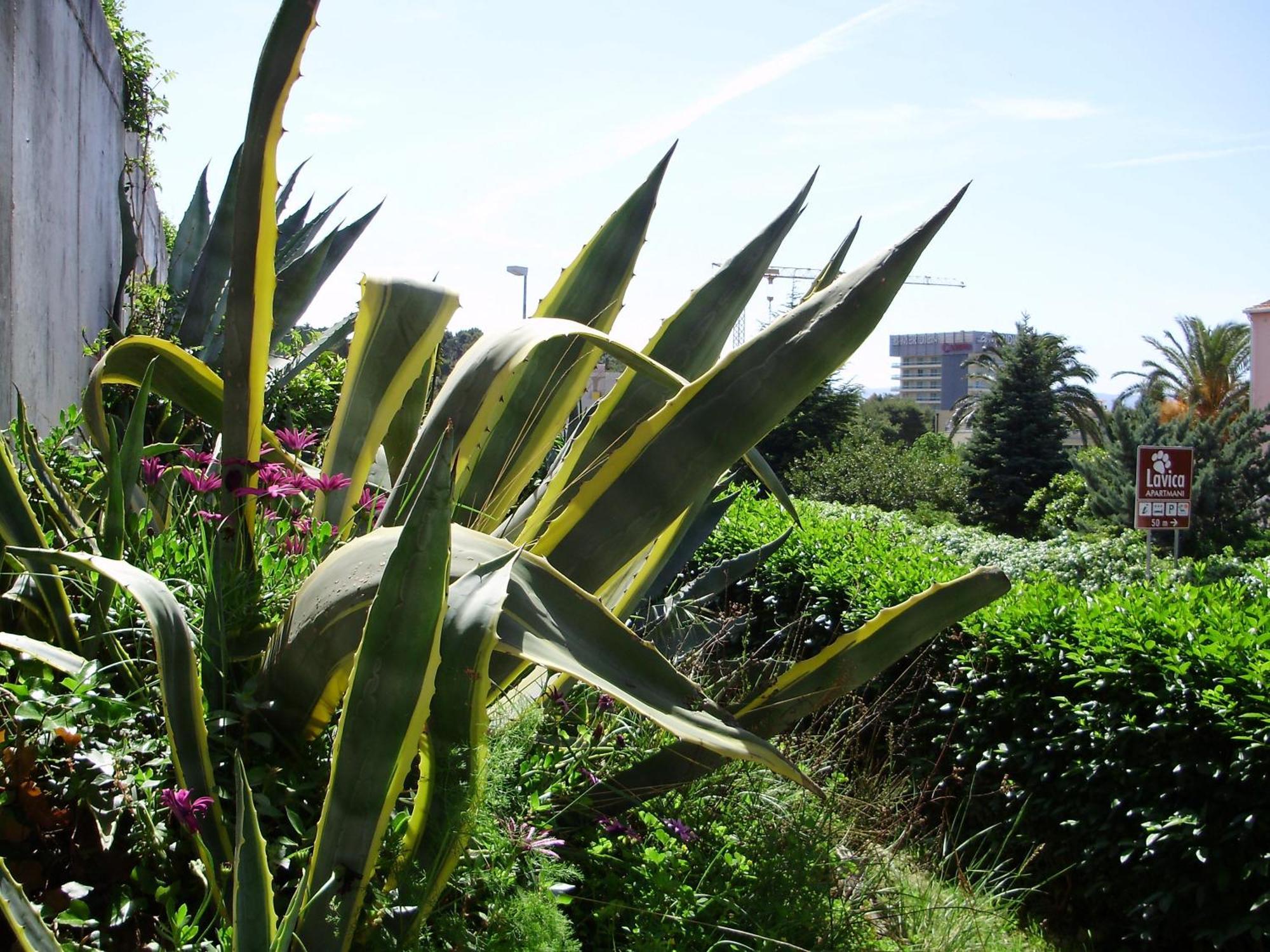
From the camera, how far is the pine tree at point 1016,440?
2488 cm

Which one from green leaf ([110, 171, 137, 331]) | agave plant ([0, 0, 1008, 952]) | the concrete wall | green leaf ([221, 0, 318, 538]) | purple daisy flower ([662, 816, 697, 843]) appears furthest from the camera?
green leaf ([110, 171, 137, 331])

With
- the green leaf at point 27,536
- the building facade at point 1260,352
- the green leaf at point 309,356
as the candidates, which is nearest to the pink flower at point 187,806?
the green leaf at point 27,536

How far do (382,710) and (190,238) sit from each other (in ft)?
15.5

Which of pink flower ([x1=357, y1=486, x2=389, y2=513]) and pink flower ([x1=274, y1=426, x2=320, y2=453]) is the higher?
pink flower ([x1=274, y1=426, x2=320, y2=453])

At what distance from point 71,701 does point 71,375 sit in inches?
136

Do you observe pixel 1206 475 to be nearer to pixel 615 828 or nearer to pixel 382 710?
pixel 615 828

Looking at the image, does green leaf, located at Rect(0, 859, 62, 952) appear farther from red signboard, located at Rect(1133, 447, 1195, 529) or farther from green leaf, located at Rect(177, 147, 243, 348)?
red signboard, located at Rect(1133, 447, 1195, 529)

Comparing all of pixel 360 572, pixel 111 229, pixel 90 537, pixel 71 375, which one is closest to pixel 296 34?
A: pixel 360 572

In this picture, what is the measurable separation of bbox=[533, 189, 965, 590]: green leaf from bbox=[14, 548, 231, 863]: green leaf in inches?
23.2

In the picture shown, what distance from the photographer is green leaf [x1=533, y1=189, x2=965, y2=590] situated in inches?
69.3

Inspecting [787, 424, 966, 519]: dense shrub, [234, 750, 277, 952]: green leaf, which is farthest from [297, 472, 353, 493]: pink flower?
[787, 424, 966, 519]: dense shrub

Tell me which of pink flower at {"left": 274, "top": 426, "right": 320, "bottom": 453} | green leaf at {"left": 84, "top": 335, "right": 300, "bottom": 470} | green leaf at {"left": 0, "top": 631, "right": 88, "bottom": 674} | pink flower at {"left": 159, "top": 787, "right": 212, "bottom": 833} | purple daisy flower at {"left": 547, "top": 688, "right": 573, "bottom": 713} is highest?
green leaf at {"left": 84, "top": 335, "right": 300, "bottom": 470}

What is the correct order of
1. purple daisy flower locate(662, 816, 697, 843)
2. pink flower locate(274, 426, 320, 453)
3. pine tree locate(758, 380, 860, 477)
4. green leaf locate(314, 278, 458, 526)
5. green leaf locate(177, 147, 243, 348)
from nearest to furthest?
purple daisy flower locate(662, 816, 697, 843)
pink flower locate(274, 426, 320, 453)
green leaf locate(314, 278, 458, 526)
green leaf locate(177, 147, 243, 348)
pine tree locate(758, 380, 860, 477)

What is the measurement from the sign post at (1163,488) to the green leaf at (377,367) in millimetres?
8473
